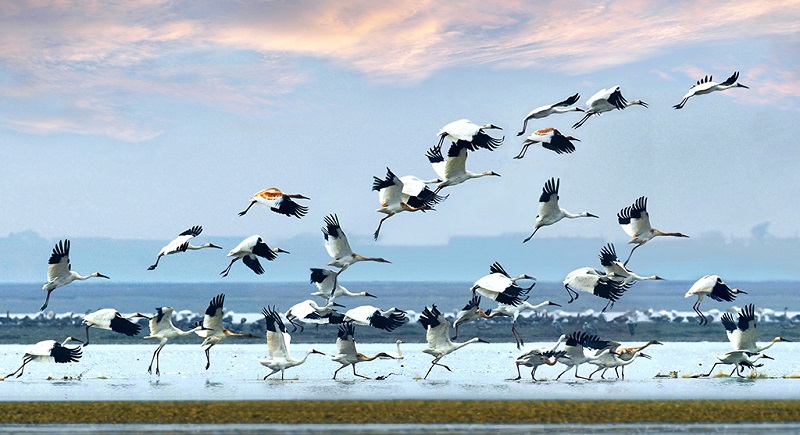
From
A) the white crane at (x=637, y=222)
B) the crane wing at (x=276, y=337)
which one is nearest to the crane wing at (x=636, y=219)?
the white crane at (x=637, y=222)

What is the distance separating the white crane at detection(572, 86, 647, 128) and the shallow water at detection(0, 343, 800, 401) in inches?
271

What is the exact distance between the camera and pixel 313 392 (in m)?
29.0

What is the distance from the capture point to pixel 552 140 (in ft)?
97.8

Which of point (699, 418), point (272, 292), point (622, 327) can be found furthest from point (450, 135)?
point (272, 292)

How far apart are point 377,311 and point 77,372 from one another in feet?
41.3

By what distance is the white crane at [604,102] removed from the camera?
29469 millimetres

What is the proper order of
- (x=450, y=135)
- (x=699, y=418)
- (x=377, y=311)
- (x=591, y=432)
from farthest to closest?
(x=377, y=311) → (x=450, y=135) → (x=699, y=418) → (x=591, y=432)

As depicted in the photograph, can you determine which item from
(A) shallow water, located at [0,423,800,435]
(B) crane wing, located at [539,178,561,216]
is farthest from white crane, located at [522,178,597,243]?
(A) shallow water, located at [0,423,800,435]

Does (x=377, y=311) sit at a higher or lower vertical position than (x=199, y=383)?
higher

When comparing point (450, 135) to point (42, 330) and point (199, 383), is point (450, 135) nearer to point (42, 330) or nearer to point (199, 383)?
point (199, 383)

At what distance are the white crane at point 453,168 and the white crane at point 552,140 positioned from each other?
1.46 metres

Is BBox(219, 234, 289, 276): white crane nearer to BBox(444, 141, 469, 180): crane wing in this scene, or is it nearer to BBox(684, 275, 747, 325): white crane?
BBox(444, 141, 469, 180): crane wing

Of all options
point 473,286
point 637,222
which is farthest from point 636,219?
point 473,286

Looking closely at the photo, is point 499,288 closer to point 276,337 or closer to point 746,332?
point 276,337
